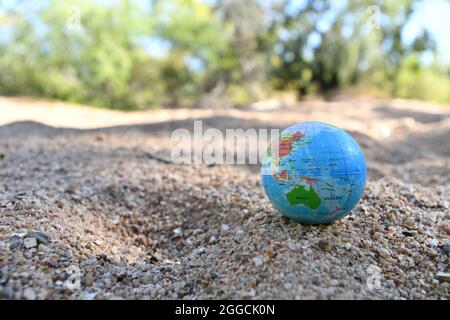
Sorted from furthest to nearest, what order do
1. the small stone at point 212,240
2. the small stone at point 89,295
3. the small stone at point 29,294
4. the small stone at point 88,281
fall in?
the small stone at point 212,240 < the small stone at point 88,281 < the small stone at point 89,295 < the small stone at point 29,294

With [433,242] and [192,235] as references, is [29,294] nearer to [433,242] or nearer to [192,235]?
[192,235]

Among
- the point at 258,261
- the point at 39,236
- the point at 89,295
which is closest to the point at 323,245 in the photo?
the point at 258,261

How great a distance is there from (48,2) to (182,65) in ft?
21.2

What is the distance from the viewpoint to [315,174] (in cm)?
312

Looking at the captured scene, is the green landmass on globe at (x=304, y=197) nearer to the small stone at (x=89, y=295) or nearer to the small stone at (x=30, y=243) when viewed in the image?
the small stone at (x=89, y=295)

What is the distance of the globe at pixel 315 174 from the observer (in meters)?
3.13

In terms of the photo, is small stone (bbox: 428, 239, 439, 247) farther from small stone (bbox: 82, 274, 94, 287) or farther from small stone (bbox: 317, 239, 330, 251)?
small stone (bbox: 82, 274, 94, 287)

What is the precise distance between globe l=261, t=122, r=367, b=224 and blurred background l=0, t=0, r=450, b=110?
31.2 feet

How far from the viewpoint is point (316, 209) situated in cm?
318

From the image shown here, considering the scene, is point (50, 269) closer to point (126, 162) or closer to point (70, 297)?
point (70, 297)

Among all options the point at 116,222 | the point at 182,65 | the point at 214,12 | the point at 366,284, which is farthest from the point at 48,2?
the point at 366,284

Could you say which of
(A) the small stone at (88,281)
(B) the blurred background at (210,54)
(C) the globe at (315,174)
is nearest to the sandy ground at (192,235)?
(A) the small stone at (88,281)

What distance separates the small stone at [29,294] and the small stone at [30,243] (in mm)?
521

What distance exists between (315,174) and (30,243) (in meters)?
2.15
